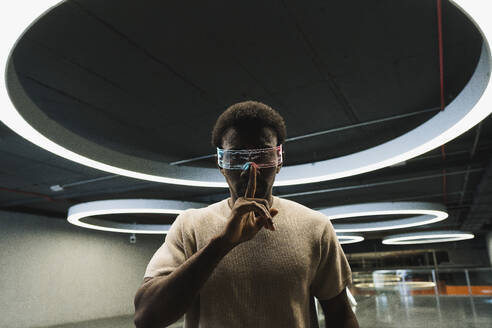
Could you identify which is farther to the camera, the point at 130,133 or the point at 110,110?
the point at 130,133

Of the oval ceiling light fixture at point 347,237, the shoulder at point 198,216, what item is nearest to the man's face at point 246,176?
the shoulder at point 198,216

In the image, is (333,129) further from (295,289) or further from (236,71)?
(295,289)

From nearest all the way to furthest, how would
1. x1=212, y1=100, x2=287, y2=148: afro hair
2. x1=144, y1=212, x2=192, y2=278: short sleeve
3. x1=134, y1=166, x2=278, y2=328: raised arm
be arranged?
x1=134, y1=166, x2=278, y2=328: raised arm → x1=144, y1=212, x2=192, y2=278: short sleeve → x1=212, y1=100, x2=287, y2=148: afro hair

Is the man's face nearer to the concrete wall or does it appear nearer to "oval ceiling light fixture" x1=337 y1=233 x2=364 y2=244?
the concrete wall

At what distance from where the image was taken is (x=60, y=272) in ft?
36.0

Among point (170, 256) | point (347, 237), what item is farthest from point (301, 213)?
point (347, 237)

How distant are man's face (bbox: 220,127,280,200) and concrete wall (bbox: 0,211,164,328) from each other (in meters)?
11.3

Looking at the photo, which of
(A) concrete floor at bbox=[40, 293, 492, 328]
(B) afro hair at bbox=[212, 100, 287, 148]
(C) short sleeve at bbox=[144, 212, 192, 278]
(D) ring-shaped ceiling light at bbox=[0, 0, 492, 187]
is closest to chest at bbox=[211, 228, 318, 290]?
(C) short sleeve at bbox=[144, 212, 192, 278]

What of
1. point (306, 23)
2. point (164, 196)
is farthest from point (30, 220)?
point (306, 23)

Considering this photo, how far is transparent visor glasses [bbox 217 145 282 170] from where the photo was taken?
98 centimetres

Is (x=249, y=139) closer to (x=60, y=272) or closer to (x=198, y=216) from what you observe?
(x=198, y=216)

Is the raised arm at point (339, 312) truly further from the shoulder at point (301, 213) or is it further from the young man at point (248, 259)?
the shoulder at point (301, 213)

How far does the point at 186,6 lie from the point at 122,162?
245 centimetres

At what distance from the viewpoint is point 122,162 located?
4.48m
